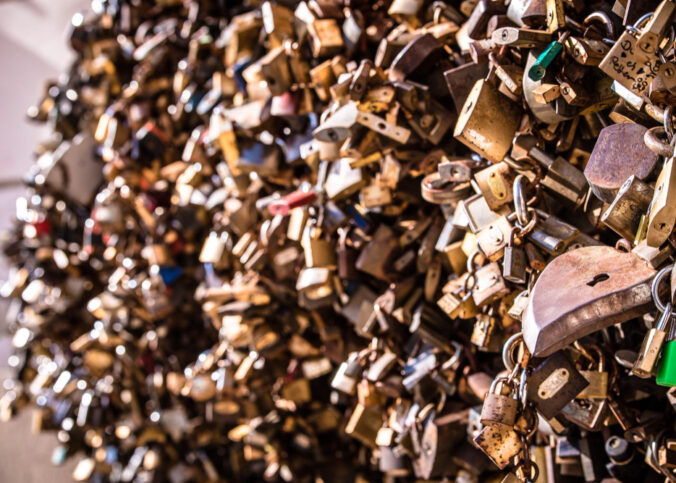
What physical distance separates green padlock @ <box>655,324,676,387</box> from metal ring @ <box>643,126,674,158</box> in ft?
0.56

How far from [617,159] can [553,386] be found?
0.91 ft

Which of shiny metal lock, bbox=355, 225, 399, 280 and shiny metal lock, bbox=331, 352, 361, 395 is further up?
shiny metal lock, bbox=355, 225, 399, 280

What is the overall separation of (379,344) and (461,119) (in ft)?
1.39

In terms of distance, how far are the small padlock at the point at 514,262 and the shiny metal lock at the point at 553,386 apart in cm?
11

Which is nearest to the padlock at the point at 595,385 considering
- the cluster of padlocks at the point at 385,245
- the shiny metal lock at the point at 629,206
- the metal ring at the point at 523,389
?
the cluster of padlocks at the point at 385,245

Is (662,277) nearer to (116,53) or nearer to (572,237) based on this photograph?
(572,237)

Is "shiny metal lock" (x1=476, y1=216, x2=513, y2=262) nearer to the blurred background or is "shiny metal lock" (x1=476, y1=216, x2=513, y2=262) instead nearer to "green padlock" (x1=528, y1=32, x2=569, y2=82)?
"green padlock" (x1=528, y1=32, x2=569, y2=82)

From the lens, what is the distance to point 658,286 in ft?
1.79

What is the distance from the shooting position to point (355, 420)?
1.07m

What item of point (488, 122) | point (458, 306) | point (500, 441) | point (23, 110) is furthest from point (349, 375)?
point (23, 110)

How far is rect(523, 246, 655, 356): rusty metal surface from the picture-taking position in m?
0.57

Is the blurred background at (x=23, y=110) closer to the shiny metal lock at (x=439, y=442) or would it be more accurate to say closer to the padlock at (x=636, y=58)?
the shiny metal lock at (x=439, y=442)

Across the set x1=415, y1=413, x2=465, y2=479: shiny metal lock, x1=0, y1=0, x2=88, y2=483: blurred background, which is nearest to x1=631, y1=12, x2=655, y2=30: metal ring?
x1=415, y1=413, x2=465, y2=479: shiny metal lock

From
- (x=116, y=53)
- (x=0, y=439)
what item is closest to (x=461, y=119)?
(x=116, y=53)
